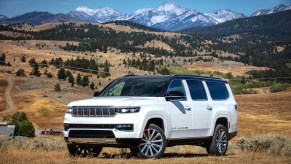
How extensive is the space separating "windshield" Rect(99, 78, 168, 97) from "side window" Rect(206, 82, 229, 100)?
232 centimetres

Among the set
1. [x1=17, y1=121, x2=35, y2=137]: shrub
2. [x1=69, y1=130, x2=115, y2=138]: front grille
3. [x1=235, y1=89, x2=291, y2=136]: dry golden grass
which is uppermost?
[x1=69, y1=130, x2=115, y2=138]: front grille

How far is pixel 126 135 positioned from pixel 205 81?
427cm

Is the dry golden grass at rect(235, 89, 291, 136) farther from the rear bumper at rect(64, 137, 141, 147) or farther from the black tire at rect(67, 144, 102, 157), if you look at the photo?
the rear bumper at rect(64, 137, 141, 147)

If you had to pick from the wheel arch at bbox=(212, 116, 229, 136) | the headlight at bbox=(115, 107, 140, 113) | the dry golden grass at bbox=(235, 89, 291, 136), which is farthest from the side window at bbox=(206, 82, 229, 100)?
the dry golden grass at bbox=(235, 89, 291, 136)

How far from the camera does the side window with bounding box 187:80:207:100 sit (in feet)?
49.9

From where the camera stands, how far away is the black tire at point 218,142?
1575cm

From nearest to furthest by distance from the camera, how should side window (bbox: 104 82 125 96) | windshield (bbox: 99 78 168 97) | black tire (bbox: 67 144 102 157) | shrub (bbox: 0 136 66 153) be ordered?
black tire (bbox: 67 144 102 157) < windshield (bbox: 99 78 168 97) < side window (bbox: 104 82 125 96) < shrub (bbox: 0 136 66 153)

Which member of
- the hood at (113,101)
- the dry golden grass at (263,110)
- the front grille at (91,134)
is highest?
the hood at (113,101)

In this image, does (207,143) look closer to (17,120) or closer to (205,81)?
(205,81)

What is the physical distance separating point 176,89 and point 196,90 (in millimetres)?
1034

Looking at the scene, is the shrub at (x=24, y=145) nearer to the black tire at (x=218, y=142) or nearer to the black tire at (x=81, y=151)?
the black tire at (x=81, y=151)

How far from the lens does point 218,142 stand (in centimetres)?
1606

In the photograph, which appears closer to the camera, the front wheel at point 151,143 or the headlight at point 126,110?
the headlight at point 126,110

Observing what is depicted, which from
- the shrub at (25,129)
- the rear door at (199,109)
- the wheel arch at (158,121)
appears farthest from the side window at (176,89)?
the shrub at (25,129)
